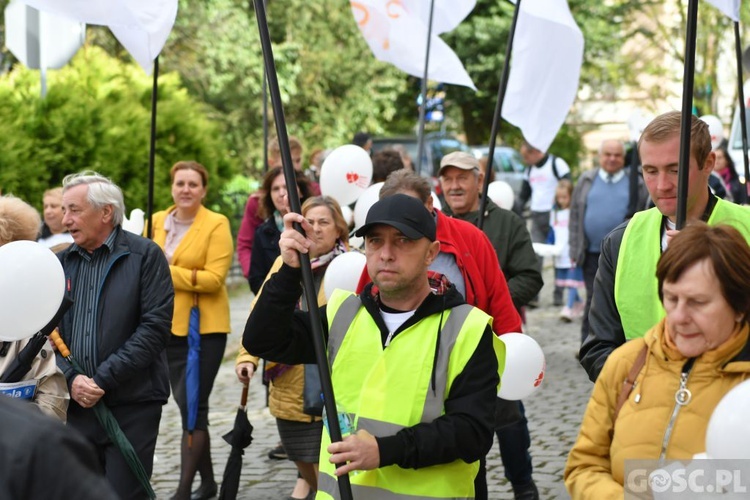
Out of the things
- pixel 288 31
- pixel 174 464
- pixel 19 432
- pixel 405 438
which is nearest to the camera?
pixel 19 432

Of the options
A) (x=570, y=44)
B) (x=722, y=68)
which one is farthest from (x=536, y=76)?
(x=722, y=68)

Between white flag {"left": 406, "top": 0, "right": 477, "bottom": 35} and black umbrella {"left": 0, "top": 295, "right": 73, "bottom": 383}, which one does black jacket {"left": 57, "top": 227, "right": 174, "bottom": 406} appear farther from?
white flag {"left": 406, "top": 0, "right": 477, "bottom": 35}

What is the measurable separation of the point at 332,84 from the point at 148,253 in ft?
87.7

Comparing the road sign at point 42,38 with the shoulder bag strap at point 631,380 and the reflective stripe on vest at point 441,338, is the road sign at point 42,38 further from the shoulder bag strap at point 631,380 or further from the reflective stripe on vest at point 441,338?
the shoulder bag strap at point 631,380

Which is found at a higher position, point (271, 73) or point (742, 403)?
point (271, 73)

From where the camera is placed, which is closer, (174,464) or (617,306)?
(617,306)

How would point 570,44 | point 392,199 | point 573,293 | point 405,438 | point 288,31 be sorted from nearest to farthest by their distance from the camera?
1. point 405,438
2. point 392,199
3. point 570,44
4. point 573,293
5. point 288,31

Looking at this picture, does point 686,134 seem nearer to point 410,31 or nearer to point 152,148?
point 152,148

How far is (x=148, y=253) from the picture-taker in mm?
5926

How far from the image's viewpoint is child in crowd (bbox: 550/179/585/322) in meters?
14.7

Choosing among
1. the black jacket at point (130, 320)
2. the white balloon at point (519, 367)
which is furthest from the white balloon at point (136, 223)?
the white balloon at point (519, 367)

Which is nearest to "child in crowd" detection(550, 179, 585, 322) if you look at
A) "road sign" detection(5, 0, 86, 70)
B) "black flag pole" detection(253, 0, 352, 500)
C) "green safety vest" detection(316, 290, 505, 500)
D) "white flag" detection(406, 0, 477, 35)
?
"white flag" detection(406, 0, 477, 35)

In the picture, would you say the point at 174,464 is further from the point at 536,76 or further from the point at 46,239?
the point at 536,76

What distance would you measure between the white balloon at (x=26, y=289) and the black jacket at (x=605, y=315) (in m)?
2.15
